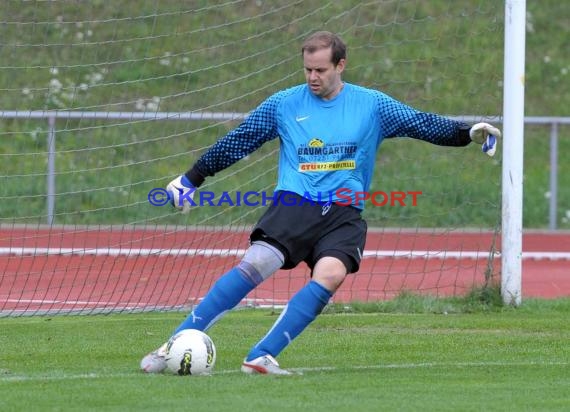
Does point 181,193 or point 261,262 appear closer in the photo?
point 261,262

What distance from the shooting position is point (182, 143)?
14523 millimetres

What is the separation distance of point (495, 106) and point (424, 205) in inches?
171

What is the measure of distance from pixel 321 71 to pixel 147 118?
6038 millimetres

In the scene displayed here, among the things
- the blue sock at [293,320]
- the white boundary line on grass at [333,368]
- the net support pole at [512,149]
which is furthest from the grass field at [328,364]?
the net support pole at [512,149]

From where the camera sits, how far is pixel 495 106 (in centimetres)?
1089

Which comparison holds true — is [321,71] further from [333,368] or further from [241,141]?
Result: [333,368]

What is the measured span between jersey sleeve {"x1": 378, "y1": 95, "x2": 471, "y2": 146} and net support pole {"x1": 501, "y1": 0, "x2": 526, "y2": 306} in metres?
2.94

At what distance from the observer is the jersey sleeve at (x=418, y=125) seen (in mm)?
6918

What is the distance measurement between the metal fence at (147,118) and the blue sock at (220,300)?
3.74 metres

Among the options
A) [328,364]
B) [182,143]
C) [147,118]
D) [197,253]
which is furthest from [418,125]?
[182,143]

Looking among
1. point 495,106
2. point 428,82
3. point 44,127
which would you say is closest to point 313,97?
point 495,106

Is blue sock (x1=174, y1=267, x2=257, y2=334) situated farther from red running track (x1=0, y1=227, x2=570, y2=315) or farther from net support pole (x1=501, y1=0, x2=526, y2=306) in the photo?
net support pole (x1=501, y1=0, x2=526, y2=306)

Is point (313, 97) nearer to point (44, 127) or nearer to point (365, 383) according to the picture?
point (365, 383)

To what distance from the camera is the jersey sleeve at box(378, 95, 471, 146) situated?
22.7ft
